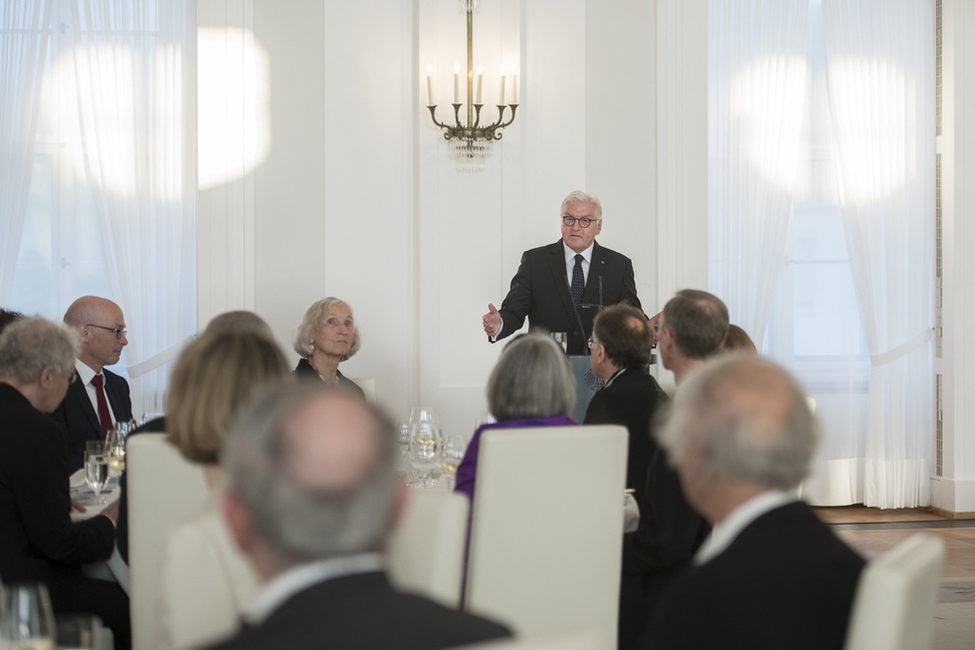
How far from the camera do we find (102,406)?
4.21m

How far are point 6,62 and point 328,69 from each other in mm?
1847

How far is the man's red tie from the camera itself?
4199 mm

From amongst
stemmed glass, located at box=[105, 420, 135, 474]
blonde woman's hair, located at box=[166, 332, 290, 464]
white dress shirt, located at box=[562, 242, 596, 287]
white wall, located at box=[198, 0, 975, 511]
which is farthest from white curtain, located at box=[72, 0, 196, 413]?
blonde woman's hair, located at box=[166, 332, 290, 464]

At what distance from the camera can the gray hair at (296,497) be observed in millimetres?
1024

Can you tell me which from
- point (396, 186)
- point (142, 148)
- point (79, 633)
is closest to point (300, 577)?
point (79, 633)

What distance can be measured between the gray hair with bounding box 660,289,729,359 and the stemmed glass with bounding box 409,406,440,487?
0.82 m

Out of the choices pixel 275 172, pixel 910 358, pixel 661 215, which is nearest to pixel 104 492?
pixel 275 172

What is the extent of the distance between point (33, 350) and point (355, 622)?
2.10m

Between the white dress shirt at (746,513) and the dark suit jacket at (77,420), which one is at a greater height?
the white dress shirt at (746,513)

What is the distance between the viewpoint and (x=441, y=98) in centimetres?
576

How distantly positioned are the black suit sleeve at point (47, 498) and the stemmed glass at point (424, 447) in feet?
3.27

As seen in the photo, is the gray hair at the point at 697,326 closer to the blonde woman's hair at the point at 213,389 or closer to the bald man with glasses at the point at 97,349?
the blonde woman's hair at the point at 213,389

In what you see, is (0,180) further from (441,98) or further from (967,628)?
(967,628)

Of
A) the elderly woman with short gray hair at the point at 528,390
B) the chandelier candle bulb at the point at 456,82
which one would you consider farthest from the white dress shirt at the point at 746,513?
the chandelier candle bulb at the point at 456,82
